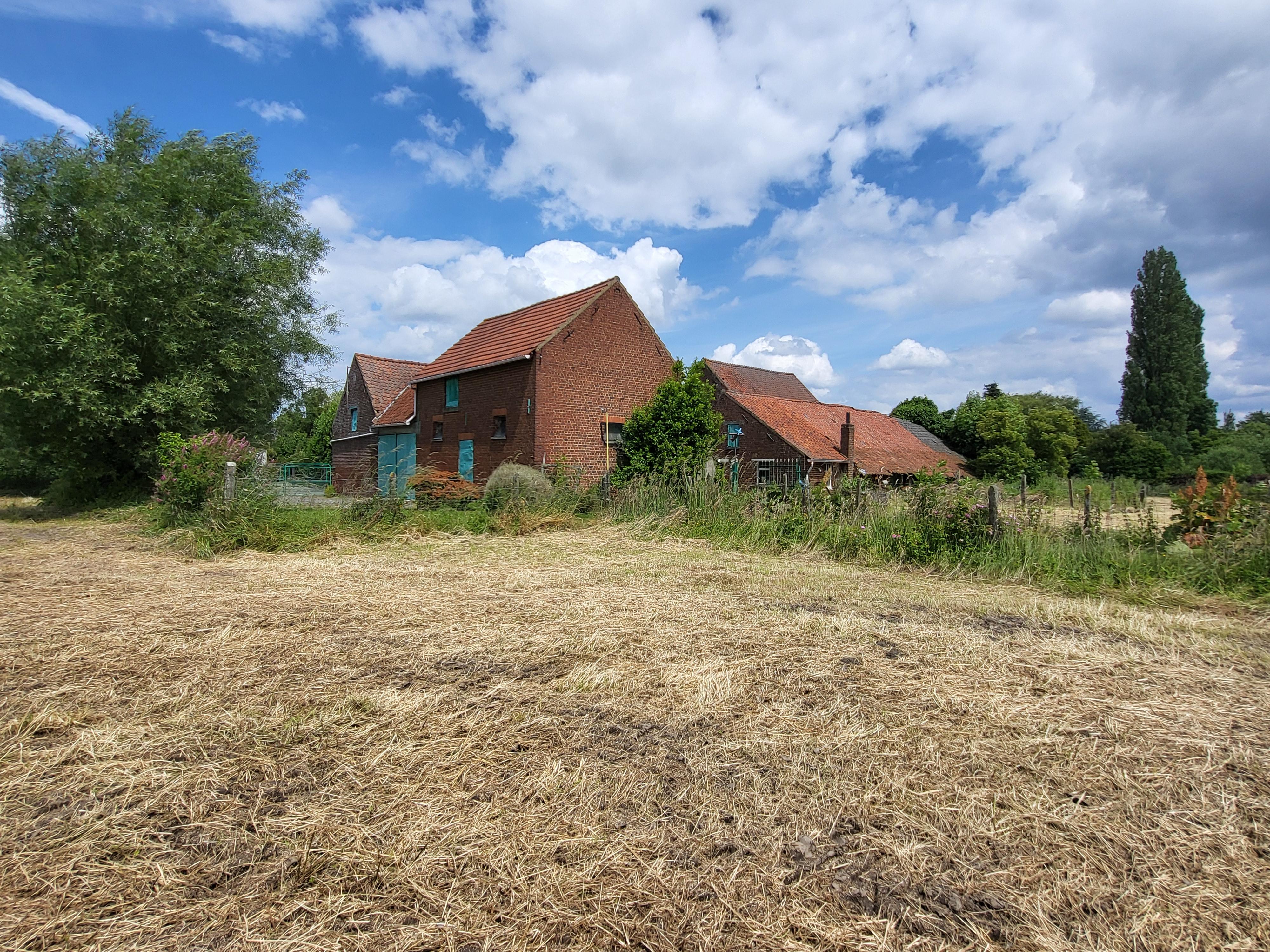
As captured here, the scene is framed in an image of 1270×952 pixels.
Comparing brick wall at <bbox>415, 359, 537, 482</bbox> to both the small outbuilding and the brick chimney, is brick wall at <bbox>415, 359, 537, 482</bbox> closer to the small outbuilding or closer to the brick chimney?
the small outbuilding

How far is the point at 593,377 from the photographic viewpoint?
65.1 feet

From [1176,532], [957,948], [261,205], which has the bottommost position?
[957,948]

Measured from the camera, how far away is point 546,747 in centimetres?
300

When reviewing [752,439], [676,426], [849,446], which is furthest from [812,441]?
[676,426]

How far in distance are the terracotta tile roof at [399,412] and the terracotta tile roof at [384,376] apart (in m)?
0.62

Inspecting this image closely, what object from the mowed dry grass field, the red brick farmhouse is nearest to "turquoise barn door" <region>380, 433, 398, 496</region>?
the red brick farmhouse

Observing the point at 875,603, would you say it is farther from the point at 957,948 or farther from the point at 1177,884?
the point at 957,948

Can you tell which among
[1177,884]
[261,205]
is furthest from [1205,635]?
[261,205]

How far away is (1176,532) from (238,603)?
10036mm

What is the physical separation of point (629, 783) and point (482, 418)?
61.2ft

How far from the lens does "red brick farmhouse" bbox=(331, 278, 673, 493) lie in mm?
18688

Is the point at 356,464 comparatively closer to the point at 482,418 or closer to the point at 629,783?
the point at 482,418

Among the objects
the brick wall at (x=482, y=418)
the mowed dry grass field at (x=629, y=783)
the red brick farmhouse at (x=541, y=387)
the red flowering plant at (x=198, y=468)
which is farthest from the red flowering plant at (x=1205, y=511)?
the brick wall at (x=482, y=418)

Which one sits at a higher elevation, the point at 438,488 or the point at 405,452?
the point at 405,452
